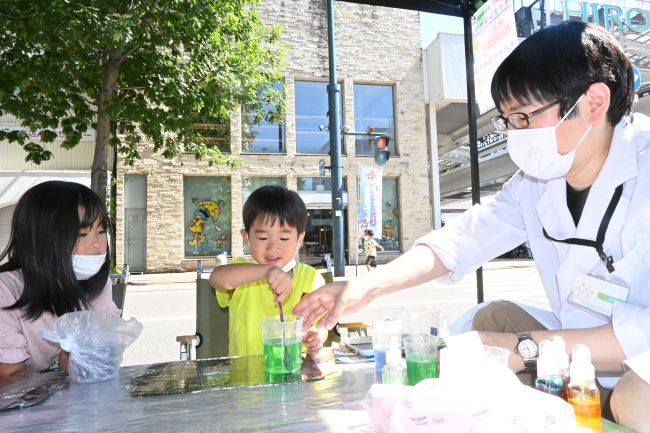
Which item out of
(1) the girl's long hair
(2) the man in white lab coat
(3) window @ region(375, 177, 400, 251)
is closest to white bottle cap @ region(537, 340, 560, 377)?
(2) the man in white lab coat

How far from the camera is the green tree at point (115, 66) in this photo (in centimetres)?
470

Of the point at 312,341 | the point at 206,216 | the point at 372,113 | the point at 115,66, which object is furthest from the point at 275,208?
the point at 372,113

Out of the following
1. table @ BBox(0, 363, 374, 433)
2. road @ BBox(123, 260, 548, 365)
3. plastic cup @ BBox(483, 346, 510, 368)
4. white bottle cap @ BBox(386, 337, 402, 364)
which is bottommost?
road @ BBox(123, 260, 548, 365)

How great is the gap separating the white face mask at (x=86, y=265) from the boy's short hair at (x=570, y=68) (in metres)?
1.78

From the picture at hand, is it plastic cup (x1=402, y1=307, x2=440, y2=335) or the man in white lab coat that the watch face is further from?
plastic cup (x1=402, y1=307, x2=440, y2=335)

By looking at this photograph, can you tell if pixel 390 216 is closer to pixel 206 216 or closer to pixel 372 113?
pixel 372 113

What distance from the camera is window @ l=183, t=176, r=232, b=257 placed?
1459 centimetres

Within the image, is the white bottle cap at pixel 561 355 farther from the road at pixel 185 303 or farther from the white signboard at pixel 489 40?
the road at pixel 185 303

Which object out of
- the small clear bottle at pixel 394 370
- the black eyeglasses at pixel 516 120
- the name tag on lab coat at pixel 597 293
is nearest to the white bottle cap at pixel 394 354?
the small clear bottle at pixel 394 370

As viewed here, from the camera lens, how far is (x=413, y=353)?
1126 mm

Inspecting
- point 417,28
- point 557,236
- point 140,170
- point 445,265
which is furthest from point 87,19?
point 417,28

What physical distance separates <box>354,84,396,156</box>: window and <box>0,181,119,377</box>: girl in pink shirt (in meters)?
14.3

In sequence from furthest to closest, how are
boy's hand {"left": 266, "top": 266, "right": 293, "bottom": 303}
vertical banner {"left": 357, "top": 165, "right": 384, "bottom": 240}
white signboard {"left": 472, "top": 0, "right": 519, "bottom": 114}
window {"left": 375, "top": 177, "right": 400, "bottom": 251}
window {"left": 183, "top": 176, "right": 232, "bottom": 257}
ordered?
window {"left": 375, "top": 177, "right": 400, "bottom": 251}
window {"left": 183, "top": 176, "right": 232, "bottom": 257}
vertical banner {"left": 357, "top": 165, "right": 384, "bottom": 240}
white signboard {"left": 472, "top": 0, "right": 519, "bottom": 114}
boy's hand {"left": 266, "top": 266, "right": 293, "bottom": 303}

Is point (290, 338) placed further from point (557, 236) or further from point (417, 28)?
point (417, 28)
